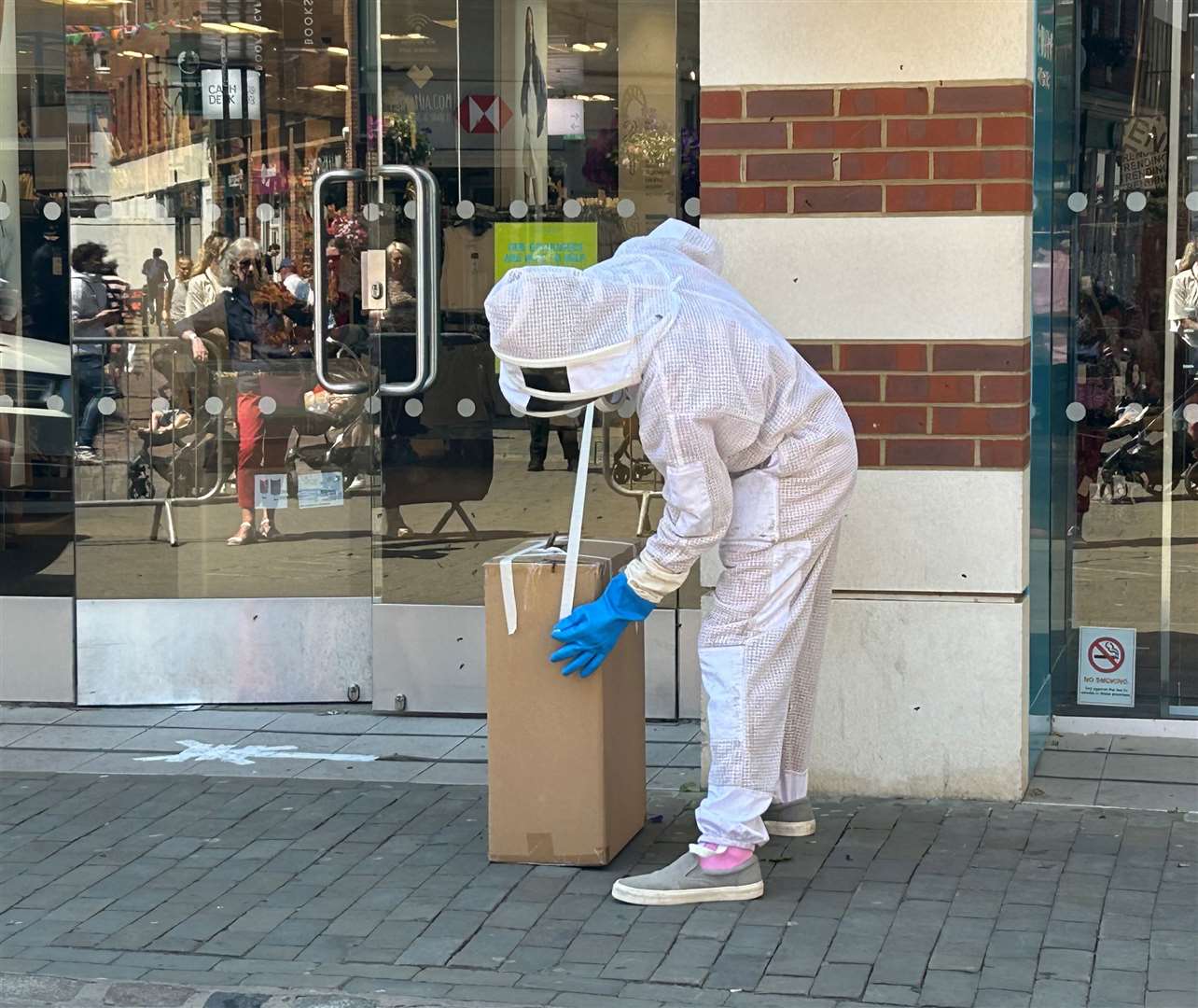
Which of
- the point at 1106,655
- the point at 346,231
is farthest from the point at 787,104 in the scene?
the point at 1106,655

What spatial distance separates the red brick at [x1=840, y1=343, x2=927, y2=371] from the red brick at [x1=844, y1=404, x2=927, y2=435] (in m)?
0.12

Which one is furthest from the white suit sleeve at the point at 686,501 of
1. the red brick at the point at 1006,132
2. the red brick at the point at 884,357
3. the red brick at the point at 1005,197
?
the red brick at the point at 1006,132

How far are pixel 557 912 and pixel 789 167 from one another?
2.30 metres

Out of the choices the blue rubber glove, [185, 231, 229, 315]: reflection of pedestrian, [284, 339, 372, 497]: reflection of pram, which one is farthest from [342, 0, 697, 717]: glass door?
the blue rubber glove

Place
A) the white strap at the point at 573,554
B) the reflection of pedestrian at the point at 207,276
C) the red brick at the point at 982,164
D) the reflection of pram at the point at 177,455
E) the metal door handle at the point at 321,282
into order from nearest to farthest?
the white strap at the point at 573,554 → the red brick at the point at 982,164 → the metal door handle at the point at 321,282 → the reflection of pedestrian at the point at 207,276 → the reflection of pram at the point at 177,455

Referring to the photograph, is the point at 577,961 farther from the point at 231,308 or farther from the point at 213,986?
the point at 231,308

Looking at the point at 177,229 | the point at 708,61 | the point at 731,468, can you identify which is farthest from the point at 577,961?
the point at 177,229

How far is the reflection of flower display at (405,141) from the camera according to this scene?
6902 mm

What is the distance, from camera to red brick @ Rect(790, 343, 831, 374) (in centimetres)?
574

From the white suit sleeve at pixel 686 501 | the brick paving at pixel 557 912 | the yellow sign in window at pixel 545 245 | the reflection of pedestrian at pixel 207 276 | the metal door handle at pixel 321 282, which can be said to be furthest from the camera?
the reflection of pedestrian at pixel 207 276

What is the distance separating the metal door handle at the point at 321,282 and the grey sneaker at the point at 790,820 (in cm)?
252

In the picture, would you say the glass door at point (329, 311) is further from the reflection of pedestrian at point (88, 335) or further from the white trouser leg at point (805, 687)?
the white trouser leg at point (805, 687)

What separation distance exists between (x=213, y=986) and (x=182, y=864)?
0.98 meters

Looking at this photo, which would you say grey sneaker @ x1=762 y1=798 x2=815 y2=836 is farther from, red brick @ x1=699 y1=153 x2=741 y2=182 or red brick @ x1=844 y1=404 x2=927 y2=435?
red brick @ x1=699 y1=153 x2=741 y2=182
